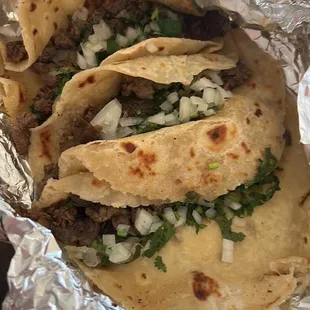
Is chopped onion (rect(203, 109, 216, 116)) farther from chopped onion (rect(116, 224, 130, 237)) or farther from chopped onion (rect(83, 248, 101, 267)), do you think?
chopped onion (rect(83, 248, 101, 267))

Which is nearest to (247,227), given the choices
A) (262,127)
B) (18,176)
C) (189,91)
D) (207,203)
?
(207,203)

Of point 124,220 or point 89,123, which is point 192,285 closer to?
point 124,220

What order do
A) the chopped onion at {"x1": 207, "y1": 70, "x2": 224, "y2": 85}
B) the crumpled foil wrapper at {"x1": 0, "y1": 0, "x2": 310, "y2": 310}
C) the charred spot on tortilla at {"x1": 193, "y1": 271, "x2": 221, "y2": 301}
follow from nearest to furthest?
the crumpled foil wrapper at {"x1": 0, "y1": 0, "x2": 310, "y2": 310}
the charred spot on tortilla at {"x1": 193, "y1": 271, "x2": 221, "y2": 301}
the chopped onion at {"x1": 207, "y1": 70, "x2": 224, "y2": 85}

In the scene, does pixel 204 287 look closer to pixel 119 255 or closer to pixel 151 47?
pixel 119 255

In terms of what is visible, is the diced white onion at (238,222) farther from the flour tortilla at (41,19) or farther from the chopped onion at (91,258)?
the flour tortilla at (41,19)

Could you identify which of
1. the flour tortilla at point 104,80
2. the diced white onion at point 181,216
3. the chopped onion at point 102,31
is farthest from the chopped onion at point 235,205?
the chopped onion at point 102,31

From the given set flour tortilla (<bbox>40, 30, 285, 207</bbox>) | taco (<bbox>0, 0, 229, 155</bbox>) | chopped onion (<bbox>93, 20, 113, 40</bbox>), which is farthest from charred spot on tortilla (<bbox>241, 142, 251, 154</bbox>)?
chopped onion (<bbox>93, 20, 113, 40</bbox>)
